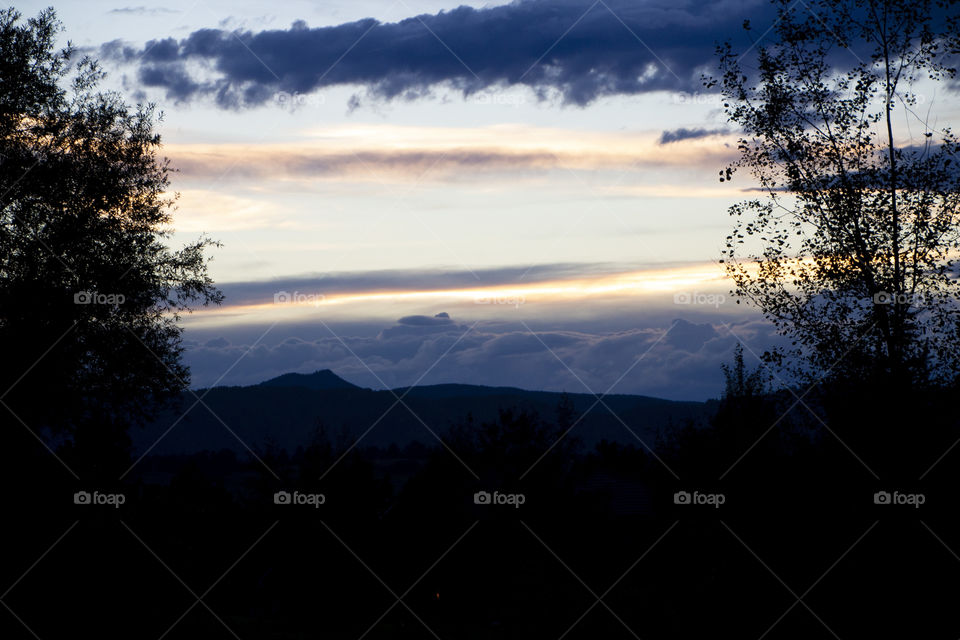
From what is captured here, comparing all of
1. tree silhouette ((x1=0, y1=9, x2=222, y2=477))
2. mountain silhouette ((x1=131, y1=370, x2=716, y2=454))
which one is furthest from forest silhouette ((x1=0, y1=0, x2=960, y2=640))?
mountain silhouette ((x1=131, y1=370, x2=716, y2=454))

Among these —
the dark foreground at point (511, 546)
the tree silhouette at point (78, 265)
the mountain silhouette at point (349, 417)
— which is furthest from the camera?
the mountain silhouette at point (349, 417)

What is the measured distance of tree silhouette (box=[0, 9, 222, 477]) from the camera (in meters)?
19.7

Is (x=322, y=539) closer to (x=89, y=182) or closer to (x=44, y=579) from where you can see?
(x=44, y=579)

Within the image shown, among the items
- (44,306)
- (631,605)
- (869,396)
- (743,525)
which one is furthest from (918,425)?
(44,306)

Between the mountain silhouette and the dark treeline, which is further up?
the mountain silhouette

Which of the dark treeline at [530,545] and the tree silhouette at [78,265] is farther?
the tree silhouette at [78,265]

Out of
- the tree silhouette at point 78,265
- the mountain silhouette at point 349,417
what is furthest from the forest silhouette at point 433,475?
the mountain silhouette at point 349,417

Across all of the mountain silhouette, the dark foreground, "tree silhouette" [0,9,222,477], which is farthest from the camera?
the mountain silhouette

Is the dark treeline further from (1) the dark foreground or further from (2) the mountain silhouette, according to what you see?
(2) the mountain silhouette

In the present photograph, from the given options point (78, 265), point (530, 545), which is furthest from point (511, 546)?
point (78, 265)

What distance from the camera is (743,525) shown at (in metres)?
16.5

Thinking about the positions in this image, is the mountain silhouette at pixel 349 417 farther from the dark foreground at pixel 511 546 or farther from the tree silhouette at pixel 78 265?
the tree silhouette at pixel 78 265

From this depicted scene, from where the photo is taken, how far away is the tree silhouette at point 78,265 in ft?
64.7

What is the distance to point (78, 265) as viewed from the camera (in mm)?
21109
